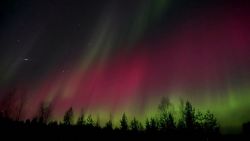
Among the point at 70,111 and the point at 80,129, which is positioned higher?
the point at 70,111

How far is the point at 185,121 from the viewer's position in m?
92.2

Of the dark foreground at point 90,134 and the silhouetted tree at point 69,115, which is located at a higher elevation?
the silhouetted tree at point 69,115

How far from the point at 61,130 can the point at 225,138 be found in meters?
30.8

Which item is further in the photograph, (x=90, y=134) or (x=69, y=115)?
(x=69, y=115)

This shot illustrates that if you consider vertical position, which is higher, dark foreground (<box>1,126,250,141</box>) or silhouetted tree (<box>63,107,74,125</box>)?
silhouetted tree (<box>63,107,74,125</box>)

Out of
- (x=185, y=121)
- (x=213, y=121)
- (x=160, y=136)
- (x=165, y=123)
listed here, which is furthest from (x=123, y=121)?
(x=160, y=136)

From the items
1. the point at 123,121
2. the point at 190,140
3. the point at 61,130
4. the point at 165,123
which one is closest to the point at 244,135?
the point at 190,140

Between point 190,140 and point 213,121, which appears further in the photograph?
point 213,121

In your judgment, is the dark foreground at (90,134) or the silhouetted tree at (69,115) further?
the silhouetted tree at (69,115)

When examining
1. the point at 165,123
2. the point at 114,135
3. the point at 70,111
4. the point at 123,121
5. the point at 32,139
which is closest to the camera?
the point at 32,139

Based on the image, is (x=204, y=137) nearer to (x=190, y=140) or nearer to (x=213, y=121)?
(x=190, y=140)

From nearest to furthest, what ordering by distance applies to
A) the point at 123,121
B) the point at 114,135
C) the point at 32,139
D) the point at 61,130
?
1. the point at 32,139
2. the point at 61,130
3. the point at 114,135
4. the point at 123,121

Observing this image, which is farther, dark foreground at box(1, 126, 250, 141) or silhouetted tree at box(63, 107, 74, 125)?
silhouetted tree at box(63, 107, 74, 125)

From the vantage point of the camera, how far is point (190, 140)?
1708 inches
